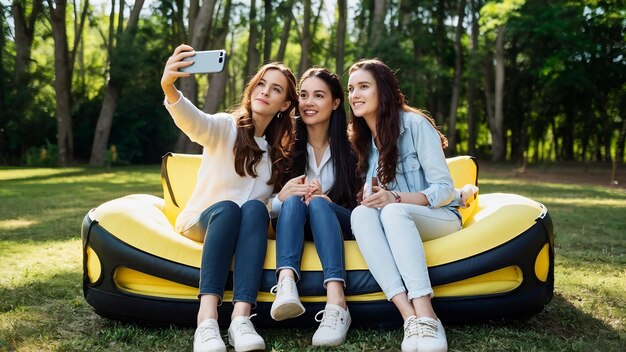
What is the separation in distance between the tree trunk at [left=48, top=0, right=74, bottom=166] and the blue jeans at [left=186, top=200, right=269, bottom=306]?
1596 centimetres

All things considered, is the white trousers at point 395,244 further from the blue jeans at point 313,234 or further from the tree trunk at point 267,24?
the tree trunk at point 267,24

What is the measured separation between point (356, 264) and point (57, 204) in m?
6.42

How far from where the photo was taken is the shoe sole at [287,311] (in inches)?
107

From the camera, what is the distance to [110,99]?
18719mm

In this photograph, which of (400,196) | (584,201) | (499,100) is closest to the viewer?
(400,196)

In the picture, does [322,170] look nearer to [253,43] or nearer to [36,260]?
[36,260]

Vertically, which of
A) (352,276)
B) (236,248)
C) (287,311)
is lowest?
(287,311)

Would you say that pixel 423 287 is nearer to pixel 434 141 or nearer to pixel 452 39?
pixel 434 141

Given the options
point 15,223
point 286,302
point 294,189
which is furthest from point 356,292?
point 15,223

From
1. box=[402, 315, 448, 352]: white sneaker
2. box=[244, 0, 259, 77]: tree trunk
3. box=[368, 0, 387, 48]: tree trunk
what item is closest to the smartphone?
box=[402, 315, 448, 352]: white sneaker

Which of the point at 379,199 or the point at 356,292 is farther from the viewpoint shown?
the point at 379,199

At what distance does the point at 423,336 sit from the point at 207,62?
1.48 metres

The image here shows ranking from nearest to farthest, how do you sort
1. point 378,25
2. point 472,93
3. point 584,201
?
point 584,201
point 378,25
point 472,93

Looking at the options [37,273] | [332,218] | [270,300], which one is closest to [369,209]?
[332,218]
